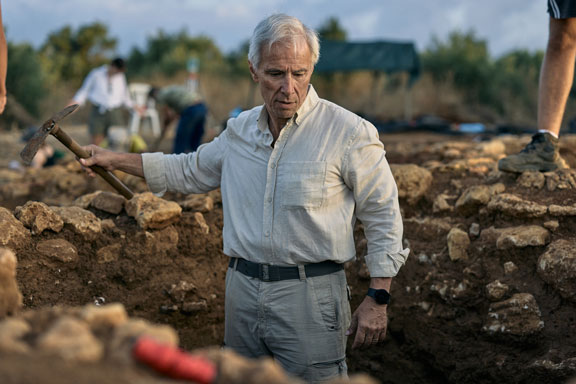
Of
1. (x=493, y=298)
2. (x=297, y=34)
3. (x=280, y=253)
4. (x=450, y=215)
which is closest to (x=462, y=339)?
(x=493, y=298)

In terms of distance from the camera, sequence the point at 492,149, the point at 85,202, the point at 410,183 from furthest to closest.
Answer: the point at 492,149, the point at 410,183, the point at 85,202

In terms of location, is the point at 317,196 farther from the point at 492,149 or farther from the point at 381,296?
the point at 492,149

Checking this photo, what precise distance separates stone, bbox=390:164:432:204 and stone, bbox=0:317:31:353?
3.05 m

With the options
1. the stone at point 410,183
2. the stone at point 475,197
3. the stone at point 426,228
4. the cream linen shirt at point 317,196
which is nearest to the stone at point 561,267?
the stone at point 475,197

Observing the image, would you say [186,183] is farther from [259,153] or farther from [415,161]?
[415,161]

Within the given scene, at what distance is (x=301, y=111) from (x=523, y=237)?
5.54ft

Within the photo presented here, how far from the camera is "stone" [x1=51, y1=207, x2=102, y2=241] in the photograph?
3.70 m

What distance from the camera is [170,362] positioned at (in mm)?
1465

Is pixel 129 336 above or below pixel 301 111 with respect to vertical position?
below

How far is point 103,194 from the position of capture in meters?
4.11

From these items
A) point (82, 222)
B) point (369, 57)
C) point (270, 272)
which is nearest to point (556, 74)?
point (270, 272)

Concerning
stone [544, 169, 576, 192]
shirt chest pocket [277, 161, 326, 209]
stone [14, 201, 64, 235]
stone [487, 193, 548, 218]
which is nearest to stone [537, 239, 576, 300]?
stone [487, 193, 548, 218]

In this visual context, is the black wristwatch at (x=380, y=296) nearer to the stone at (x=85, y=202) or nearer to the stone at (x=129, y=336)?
the stone at (x=129, y=336)

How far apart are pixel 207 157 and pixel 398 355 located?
6.28 ft
